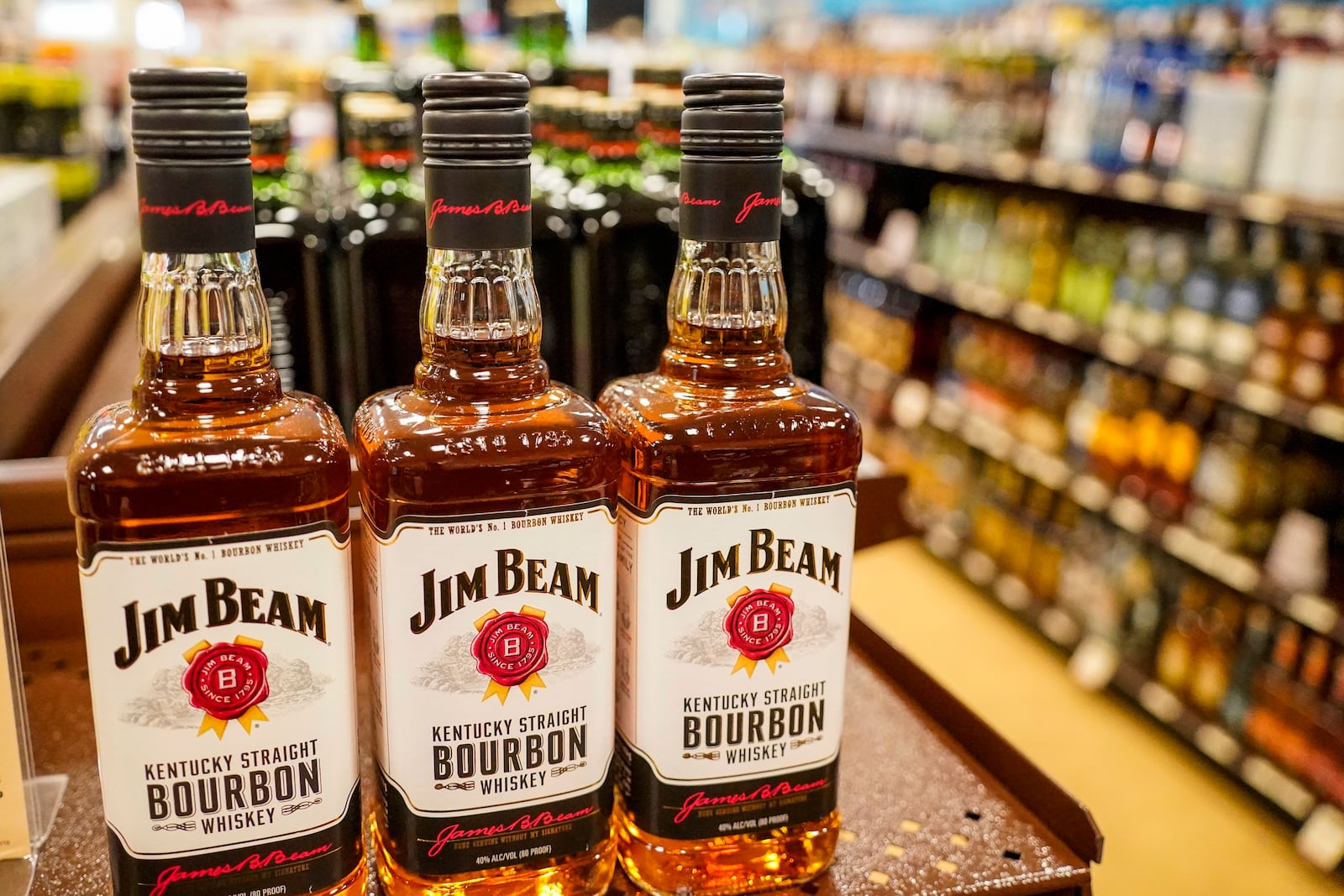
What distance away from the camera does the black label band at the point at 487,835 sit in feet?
2.37

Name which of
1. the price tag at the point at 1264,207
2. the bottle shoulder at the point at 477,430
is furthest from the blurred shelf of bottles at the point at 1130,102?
the bottle shoulder at the point at 477,430

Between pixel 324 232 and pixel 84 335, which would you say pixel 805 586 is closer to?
pixel 324 232

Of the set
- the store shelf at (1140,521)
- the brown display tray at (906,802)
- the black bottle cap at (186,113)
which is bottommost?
the store shelf at (1140,521)

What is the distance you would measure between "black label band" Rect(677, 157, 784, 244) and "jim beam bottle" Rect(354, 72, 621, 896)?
0.11 meters

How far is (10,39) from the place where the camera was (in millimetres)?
4207

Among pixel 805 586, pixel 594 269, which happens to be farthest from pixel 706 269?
pixel 594 269

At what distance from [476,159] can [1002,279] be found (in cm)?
320

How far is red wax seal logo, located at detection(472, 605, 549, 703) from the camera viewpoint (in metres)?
0.70

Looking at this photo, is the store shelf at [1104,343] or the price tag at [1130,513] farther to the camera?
the price tag at [1130,513]

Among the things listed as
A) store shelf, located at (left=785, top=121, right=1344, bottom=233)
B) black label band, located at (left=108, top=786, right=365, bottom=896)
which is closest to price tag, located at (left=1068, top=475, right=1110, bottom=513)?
store shelf, located at (left=785, top=121, right=1344, bottom=233)

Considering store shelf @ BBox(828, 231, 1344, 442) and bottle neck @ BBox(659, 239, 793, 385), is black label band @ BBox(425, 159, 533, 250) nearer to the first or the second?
bottle neck @ BBox(659, 239, 793, 385)

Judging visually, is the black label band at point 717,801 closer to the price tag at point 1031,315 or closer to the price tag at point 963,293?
the price tag at point 1031,315

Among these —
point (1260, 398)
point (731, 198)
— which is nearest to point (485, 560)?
point (731, 198)
